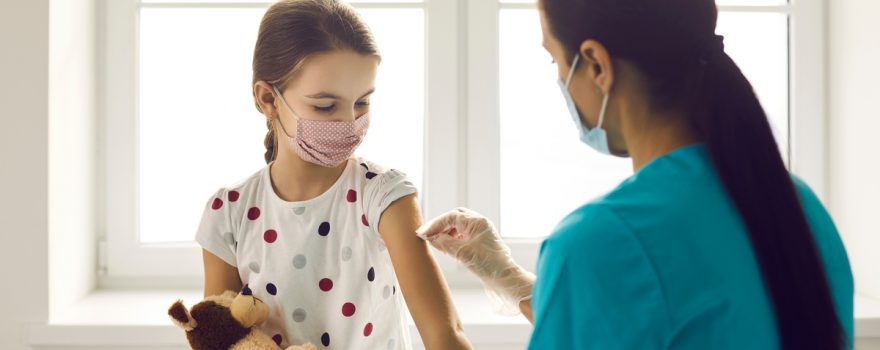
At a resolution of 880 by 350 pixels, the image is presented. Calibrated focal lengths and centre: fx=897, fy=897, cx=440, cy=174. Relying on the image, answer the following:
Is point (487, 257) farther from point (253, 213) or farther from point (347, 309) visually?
point (253, 213)

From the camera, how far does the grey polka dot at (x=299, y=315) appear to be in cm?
143

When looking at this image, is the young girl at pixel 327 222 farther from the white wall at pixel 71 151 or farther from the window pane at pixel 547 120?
the window pane at pixel 547 120

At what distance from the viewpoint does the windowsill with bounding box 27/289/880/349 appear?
2006mm

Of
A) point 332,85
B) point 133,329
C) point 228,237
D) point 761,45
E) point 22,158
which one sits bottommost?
point 133,329

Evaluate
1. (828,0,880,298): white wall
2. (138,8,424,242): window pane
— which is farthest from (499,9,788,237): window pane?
(138,8,424,242): window pane

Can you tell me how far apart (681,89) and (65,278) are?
1.74 metres

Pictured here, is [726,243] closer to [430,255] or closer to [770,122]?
[770,122]

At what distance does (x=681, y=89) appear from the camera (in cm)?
88

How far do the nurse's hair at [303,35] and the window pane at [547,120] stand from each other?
1075 mm

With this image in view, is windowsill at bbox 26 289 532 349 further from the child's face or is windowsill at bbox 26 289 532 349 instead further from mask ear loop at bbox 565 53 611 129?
mask ear loop at bbox 565 53 611 129

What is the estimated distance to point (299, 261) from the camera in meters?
1.44

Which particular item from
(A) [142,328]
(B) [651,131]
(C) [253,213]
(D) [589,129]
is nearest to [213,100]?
(A) [142,328]

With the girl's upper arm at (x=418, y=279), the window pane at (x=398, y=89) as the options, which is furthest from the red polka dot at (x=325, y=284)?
the window pane at (x=398, y=89)

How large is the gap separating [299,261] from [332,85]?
0.29 m
